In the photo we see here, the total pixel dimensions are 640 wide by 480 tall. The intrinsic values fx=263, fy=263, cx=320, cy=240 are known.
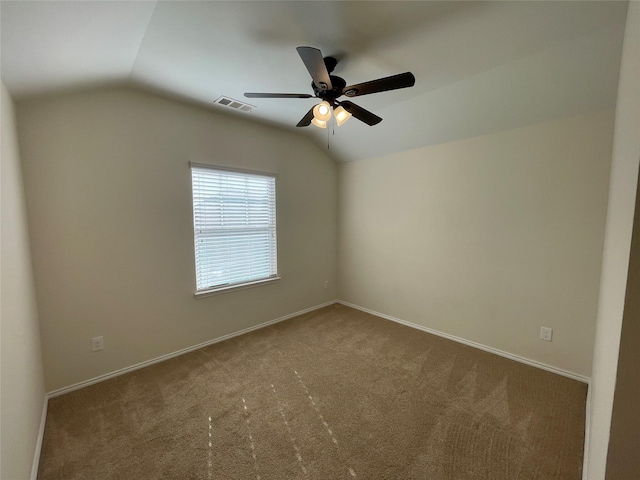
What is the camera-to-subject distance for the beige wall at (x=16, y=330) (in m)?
1.17

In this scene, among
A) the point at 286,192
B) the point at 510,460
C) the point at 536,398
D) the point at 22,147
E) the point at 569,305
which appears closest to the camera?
the point at 510,460

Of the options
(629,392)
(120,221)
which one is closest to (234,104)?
(120,221)

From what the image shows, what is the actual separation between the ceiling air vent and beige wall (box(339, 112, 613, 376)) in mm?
1789

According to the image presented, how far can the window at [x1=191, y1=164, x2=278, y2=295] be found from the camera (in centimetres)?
288

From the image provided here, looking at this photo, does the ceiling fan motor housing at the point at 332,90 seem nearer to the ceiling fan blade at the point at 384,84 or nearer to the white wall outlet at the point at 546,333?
the ceiling fan blade at the point at 384,84

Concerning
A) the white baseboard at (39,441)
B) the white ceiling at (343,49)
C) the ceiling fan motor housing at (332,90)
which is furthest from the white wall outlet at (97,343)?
the ceiling fan motor housing at (332,90)

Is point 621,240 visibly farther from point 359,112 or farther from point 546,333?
point 546,333

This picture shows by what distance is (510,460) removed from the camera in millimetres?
1552

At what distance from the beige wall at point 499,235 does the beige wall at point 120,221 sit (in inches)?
73.7

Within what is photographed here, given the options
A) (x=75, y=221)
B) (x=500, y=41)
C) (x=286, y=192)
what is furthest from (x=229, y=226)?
(x=500, y=41)

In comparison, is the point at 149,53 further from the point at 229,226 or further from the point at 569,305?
the point at 569,305

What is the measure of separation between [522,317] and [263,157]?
333 cm

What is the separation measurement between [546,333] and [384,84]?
8.76 ft

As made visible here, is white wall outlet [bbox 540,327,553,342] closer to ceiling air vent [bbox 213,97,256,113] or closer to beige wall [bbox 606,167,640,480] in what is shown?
beige wall [bbox 606,167,640,480]
